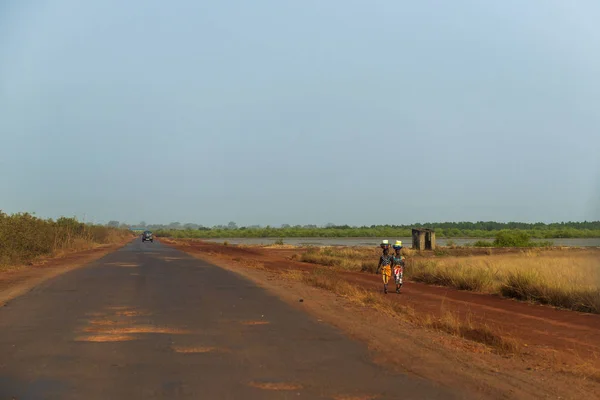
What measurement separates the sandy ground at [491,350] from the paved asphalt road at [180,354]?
1.71 ft

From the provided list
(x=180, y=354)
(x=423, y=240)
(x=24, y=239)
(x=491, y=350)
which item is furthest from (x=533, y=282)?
(x=423, y=240)

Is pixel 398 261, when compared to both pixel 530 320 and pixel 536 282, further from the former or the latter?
pixel 536 282

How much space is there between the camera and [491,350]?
964cm

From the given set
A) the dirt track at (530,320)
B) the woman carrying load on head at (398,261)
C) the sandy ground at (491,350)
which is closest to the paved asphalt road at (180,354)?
the sandy ground at (491,350)

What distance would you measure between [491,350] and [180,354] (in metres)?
5.47

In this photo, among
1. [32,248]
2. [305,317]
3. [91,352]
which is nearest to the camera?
[91,352]

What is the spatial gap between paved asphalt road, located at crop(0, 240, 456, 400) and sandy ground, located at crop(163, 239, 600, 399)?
520 mm

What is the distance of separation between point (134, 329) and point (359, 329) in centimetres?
448

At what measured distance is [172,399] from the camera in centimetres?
591

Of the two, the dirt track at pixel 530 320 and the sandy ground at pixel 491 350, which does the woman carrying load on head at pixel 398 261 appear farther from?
the sandy ground at pixel 491 350

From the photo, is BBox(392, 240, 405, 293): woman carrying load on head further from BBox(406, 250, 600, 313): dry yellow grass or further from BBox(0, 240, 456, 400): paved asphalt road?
BBox(0, 240, 456, 400): paved asphalt road

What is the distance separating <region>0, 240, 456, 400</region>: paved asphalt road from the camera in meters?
6.34

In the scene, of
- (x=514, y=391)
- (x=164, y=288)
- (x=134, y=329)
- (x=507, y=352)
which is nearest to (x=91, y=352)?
(x=134, y=329)

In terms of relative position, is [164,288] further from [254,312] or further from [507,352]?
[507,352]
